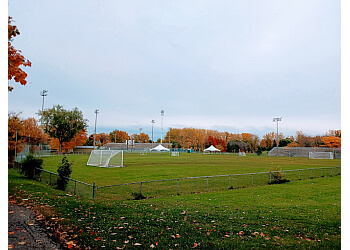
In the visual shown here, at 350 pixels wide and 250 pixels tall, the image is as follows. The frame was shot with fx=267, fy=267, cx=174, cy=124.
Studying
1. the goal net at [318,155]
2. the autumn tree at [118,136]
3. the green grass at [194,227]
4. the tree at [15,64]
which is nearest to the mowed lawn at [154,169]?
the green grass at [194,227]

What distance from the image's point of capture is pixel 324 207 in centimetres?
979

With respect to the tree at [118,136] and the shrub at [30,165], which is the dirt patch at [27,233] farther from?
the tree at [118,136]

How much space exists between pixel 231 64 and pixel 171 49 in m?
6.28

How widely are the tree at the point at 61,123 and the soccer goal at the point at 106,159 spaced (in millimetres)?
31421

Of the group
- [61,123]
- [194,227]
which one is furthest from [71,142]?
[194,227]

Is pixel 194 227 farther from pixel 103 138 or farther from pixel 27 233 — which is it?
pixel 103 138

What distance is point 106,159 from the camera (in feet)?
101

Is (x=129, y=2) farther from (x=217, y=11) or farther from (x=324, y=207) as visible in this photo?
(x=324, y=207)

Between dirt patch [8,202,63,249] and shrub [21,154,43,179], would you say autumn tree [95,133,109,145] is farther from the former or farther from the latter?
dirt patch [8,202,63,249]

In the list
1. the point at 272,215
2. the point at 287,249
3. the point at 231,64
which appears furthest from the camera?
the point at 231,64

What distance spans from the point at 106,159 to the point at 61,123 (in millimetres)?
34508

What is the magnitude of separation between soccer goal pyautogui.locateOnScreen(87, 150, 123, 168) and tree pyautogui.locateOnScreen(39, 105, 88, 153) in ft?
103

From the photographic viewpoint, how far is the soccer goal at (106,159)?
30556mm
